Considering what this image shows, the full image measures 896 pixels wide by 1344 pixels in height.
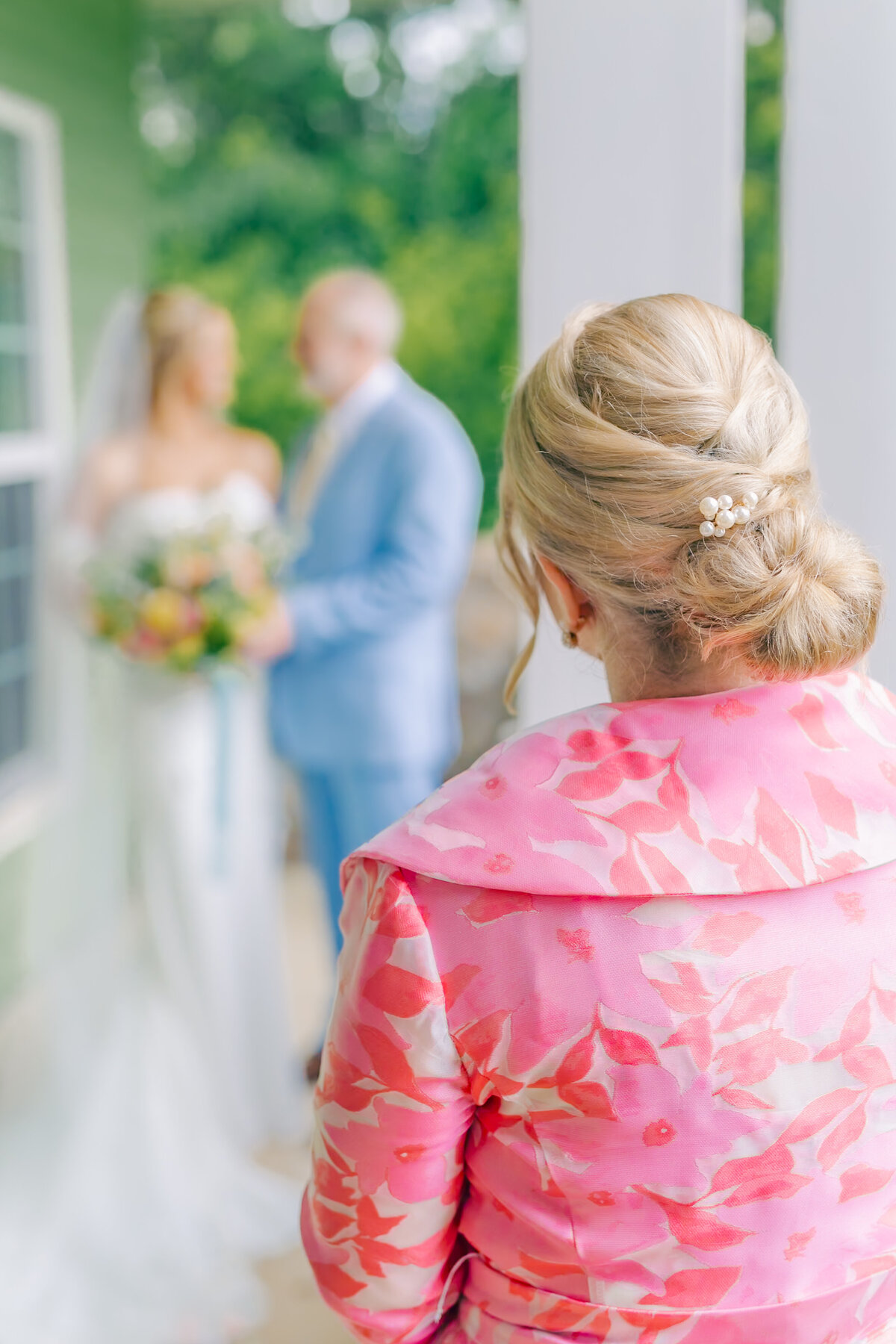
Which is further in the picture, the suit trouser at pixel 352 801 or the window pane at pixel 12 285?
the suit trouser at pixel 352 801

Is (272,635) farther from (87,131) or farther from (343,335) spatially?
(87,131)

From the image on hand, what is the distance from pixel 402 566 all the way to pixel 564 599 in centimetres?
191

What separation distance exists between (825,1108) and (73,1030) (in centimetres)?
198

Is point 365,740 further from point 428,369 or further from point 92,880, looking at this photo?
point 428,369

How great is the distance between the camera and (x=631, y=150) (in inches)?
46.4

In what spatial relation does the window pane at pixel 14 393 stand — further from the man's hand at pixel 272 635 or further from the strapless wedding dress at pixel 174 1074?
the man's hand at pixel 272 635

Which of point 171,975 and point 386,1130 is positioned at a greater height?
point 386,1130

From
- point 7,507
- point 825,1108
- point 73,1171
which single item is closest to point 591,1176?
point 825,1108

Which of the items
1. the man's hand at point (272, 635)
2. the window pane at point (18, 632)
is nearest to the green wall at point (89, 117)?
the window pane at point (18, 632)

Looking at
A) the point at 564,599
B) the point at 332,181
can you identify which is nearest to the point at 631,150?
the point at 564,599

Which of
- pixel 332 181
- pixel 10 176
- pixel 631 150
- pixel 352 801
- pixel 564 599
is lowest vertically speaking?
pixel 352 801

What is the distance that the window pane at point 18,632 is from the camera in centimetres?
255

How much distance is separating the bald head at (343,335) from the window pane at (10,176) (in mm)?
697

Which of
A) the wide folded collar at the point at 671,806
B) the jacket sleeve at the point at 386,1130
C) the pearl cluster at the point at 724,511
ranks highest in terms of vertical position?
the pearl cluster at the point at 724,511
